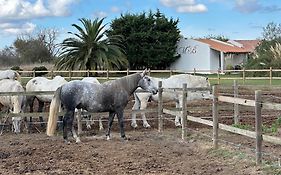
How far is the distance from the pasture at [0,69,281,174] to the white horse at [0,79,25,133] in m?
0.41

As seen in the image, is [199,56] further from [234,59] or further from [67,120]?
[67,120]

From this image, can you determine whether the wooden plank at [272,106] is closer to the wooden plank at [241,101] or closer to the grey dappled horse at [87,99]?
the wooden plank at [241,101]

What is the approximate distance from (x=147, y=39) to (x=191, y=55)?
20.7 ft

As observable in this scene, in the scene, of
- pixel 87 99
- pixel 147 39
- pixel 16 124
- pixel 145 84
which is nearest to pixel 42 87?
pixel 16 124

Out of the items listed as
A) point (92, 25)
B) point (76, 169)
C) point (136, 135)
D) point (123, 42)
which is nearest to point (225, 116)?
point (136, 135)

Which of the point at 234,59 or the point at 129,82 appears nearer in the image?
the point at 129,82

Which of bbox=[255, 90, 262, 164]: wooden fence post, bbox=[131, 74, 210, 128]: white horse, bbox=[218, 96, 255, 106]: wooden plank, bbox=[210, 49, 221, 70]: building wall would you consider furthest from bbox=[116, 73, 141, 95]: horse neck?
bbox=[210, 49, 221, 70]: building wall

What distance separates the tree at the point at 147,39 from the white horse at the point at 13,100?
34799mm

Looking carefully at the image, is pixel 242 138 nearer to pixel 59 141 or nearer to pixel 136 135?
pixel 136 135

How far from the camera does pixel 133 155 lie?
900 cm

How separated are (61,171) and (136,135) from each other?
4319 mm

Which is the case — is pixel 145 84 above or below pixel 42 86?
above

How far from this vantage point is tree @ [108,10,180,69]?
160 feet

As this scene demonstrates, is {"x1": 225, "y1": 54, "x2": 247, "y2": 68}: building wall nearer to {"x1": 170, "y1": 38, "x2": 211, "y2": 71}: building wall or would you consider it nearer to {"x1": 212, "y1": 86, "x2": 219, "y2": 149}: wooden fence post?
{"x1": 170, "y1": 38, "x2": 211, "y2": 71}: building wall
